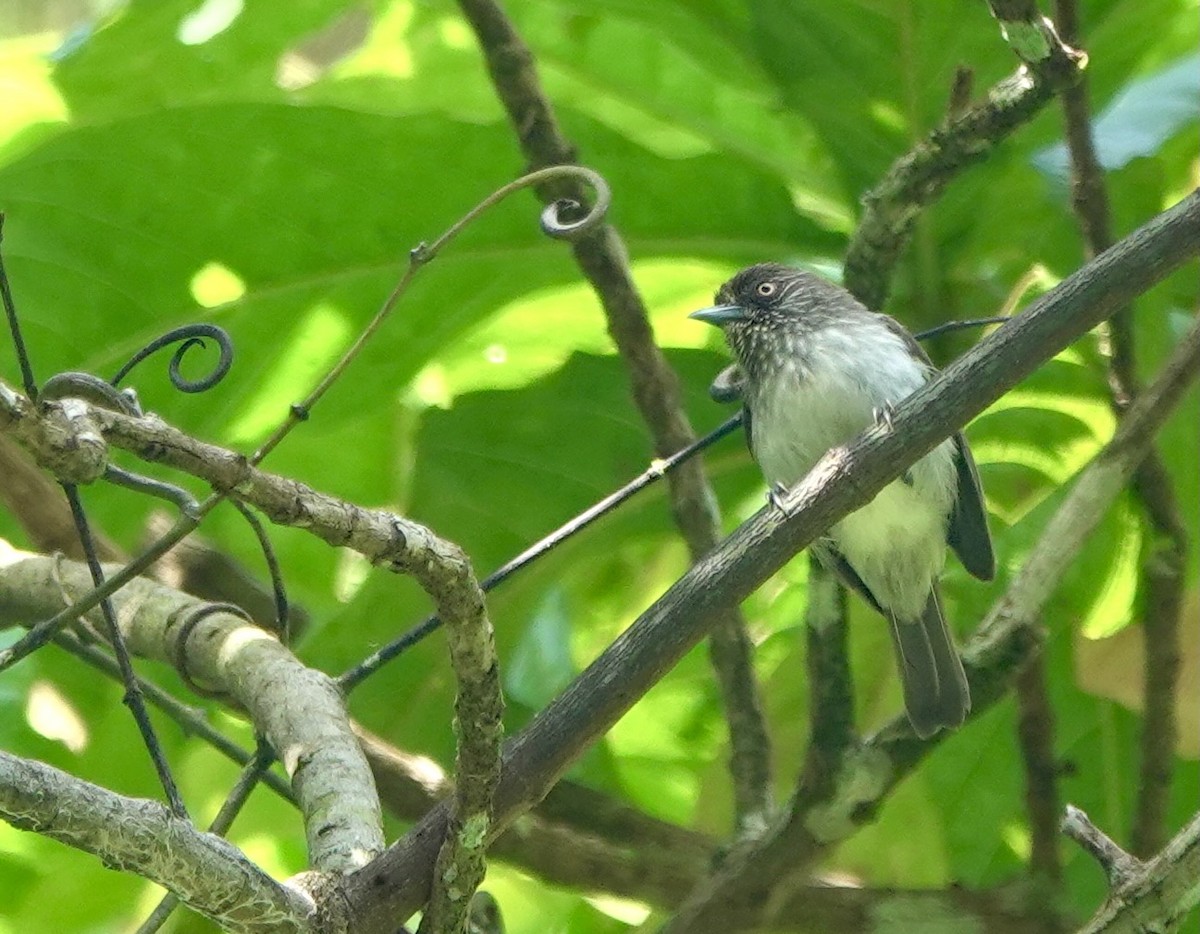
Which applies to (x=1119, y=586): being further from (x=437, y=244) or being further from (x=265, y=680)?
(x=437, y=244)

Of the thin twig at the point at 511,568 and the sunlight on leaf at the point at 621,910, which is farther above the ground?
the sunlight on leaf at the point at 621,910

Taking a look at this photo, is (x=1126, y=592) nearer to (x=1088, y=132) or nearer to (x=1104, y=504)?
(x=1104, y=504)

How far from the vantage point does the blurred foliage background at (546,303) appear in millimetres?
A: 2938

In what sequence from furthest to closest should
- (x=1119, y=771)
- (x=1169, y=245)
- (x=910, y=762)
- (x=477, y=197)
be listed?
(x=1119, y=771)
(x=477, y=197)
(x=910, y=762)
(x=1169, y=245)

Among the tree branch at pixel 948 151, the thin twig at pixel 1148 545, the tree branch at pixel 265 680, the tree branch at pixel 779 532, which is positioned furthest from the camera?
the thin twig at pixel 1148 545

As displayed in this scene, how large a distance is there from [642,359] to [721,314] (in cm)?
51

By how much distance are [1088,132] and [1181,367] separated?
41 cm

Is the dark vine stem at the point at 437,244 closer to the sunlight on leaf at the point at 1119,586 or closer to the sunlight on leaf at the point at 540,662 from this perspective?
the sunlight on leaf at the point at 540,662

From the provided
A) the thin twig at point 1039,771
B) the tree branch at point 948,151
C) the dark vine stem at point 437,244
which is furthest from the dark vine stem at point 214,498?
the thin twig at point 1039,771

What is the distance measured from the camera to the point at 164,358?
127 inches

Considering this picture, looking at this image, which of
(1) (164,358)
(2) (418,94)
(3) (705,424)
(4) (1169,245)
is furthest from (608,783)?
(4) (1169,245)

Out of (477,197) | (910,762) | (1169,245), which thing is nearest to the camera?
(1169,245)

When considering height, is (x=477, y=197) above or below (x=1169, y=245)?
above

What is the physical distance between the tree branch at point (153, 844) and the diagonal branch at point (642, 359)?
52.4 inches
